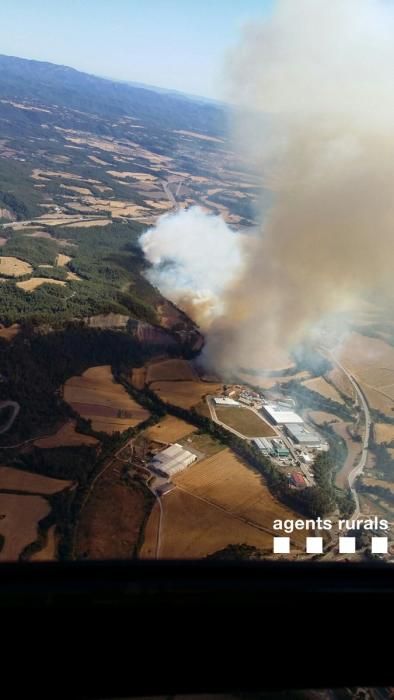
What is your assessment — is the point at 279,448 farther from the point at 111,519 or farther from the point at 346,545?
the point at 346,545

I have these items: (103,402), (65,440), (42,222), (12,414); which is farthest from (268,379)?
(42,222)

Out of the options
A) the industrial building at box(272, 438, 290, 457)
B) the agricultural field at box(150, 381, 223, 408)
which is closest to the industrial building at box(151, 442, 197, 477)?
the industrial building at box(272, 438, 290, 457)

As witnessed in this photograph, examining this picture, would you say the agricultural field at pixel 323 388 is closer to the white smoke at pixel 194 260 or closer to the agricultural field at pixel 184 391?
the agricultural field at pixel 184 391

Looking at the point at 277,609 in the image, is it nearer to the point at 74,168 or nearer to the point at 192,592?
the point at 192,592

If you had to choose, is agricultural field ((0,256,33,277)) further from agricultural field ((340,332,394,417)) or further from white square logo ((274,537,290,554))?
white square logo ((274,537,290,554))

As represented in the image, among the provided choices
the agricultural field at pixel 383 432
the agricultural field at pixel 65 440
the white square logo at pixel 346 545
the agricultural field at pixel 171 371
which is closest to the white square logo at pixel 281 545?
the white square logo at pixel 346 545
